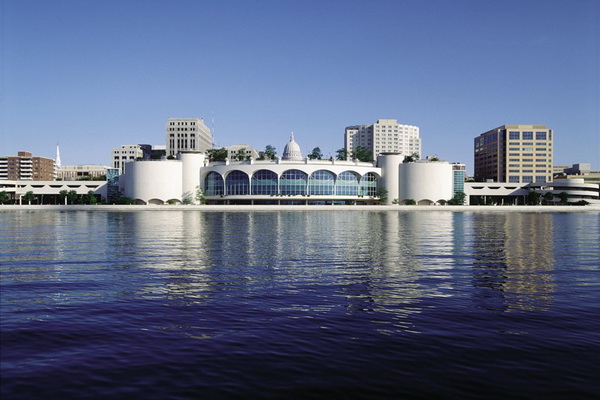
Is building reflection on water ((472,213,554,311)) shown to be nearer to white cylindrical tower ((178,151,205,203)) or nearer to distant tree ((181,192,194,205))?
distant tree ((181,192,194,205))

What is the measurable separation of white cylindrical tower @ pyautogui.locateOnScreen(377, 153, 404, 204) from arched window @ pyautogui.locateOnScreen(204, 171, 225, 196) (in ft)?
188

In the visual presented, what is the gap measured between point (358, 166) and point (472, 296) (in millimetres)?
152882

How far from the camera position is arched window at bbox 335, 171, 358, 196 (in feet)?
553

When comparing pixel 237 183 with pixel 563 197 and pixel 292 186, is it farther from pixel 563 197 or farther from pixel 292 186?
pixel 563 197

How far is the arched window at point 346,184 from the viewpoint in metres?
169

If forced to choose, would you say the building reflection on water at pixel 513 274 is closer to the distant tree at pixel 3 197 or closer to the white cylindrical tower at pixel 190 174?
the white cylindrical tower at pixel 190 174

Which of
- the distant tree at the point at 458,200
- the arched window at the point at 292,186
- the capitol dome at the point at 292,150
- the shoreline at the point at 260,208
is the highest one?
the capitol dome at the point at 292,150

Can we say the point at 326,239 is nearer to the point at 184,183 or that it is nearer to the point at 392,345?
the point at 392,345

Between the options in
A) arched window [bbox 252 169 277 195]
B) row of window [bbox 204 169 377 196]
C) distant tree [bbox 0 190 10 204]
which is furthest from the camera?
distant tree [bbox 0 190 10 204]

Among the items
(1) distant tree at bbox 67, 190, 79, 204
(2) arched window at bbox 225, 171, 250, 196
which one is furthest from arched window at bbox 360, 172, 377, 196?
(1) distant tree at bbox 67, 190, 79, 204

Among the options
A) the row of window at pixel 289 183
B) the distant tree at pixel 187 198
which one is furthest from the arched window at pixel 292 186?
the distant tree at pixel 187 198

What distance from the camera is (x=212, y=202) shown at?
175375 millimetres

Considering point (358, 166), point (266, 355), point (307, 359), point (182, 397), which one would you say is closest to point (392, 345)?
point (307, 359)

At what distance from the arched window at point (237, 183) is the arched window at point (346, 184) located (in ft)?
100
